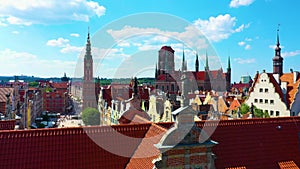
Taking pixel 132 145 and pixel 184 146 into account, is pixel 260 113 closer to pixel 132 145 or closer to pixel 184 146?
pixel 132 145

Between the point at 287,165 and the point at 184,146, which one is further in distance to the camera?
the point at 287,165

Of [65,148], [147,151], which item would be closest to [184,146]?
[147,151]

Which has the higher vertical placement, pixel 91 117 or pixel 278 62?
pixel 278 62

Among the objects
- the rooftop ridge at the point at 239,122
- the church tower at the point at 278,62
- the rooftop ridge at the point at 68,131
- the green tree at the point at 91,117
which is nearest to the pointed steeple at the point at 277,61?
the church tower at the point at 278,62

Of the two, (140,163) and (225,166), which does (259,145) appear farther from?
(140,163)

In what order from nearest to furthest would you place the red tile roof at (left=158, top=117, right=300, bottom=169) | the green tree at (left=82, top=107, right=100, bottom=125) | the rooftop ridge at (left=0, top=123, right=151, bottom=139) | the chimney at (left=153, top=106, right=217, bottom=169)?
the chimney at (left=153, top=106, right=217, bottom=169) < the rooftop ridge at (left=0, top=123, right=151, bottom=139) < the red tile roof at (left=158, top=117, right=300, bottom=169) < the green tree at (left=82, top=107, right=100, bottom=125)

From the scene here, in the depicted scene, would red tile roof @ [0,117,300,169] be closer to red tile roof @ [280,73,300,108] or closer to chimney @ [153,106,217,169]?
chimney @ [153,106,217,169]

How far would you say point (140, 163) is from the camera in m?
10.6

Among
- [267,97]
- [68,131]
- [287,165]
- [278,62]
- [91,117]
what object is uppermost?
[278,62]

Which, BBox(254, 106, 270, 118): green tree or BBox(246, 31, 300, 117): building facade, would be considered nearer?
BBox(246, 31, 300, 117): building facade

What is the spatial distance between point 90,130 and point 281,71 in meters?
35.0

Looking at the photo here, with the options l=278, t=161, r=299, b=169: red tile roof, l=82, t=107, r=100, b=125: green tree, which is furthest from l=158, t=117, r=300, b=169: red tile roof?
l=82, t=107, r=100, b=125: green tree

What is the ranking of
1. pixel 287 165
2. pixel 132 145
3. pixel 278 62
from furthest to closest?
pixel 278 62 → pixel 287 165 → pixel 132 145

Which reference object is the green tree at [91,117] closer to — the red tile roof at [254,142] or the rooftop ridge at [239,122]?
the rooftop ridge at [239,122]
